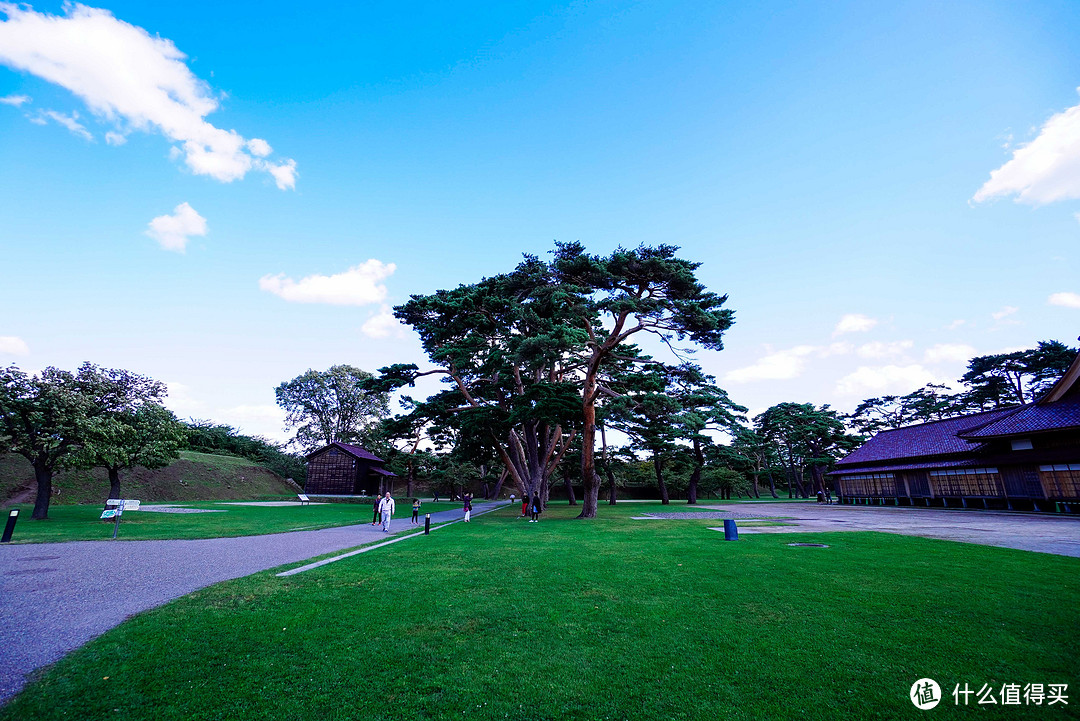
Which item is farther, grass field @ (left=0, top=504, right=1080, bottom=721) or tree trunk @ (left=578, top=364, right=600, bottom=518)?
tree trunk @ (left=578, top=364, right=600, bottom=518)

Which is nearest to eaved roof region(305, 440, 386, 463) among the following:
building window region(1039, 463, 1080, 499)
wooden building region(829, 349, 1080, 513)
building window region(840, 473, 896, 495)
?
building window region(840, 473, 896, 495)

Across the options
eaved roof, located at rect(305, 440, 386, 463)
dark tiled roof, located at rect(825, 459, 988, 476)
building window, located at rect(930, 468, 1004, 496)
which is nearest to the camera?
building window, located at rect(930, 468, 1004, 496)

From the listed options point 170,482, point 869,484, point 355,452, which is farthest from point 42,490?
point 869,484

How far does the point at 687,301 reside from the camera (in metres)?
21.3

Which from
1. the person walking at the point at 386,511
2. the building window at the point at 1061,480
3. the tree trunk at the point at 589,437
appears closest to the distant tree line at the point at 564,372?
the tree trunk at the point at 589,437

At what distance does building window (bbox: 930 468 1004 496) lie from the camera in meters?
29.8

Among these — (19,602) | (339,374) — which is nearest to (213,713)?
(19,602)

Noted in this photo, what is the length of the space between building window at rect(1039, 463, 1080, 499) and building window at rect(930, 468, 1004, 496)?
321 cm

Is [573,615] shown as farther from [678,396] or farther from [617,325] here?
[678,396]

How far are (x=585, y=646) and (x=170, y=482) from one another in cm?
4932

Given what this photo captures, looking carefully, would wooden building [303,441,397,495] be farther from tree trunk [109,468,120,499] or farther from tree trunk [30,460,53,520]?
tree trunk [30,460,53,520]

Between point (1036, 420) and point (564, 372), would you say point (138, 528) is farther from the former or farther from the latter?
point (1036, 420)

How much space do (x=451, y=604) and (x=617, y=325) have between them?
58.0ft

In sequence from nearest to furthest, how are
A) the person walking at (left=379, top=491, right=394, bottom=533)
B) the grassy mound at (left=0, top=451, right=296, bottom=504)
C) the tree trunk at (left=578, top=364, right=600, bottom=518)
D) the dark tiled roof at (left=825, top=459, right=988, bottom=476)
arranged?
the person walking at (left=379, top=491, right=394, bottom=533) → the tree trunk at (left=578, top=364, right=600, bottom=518) → the dark tiled roof at (left=825, top=459, right=988, bottom=476) → the grassy mound at (left=0, top=451, right=296, bottom=504)
